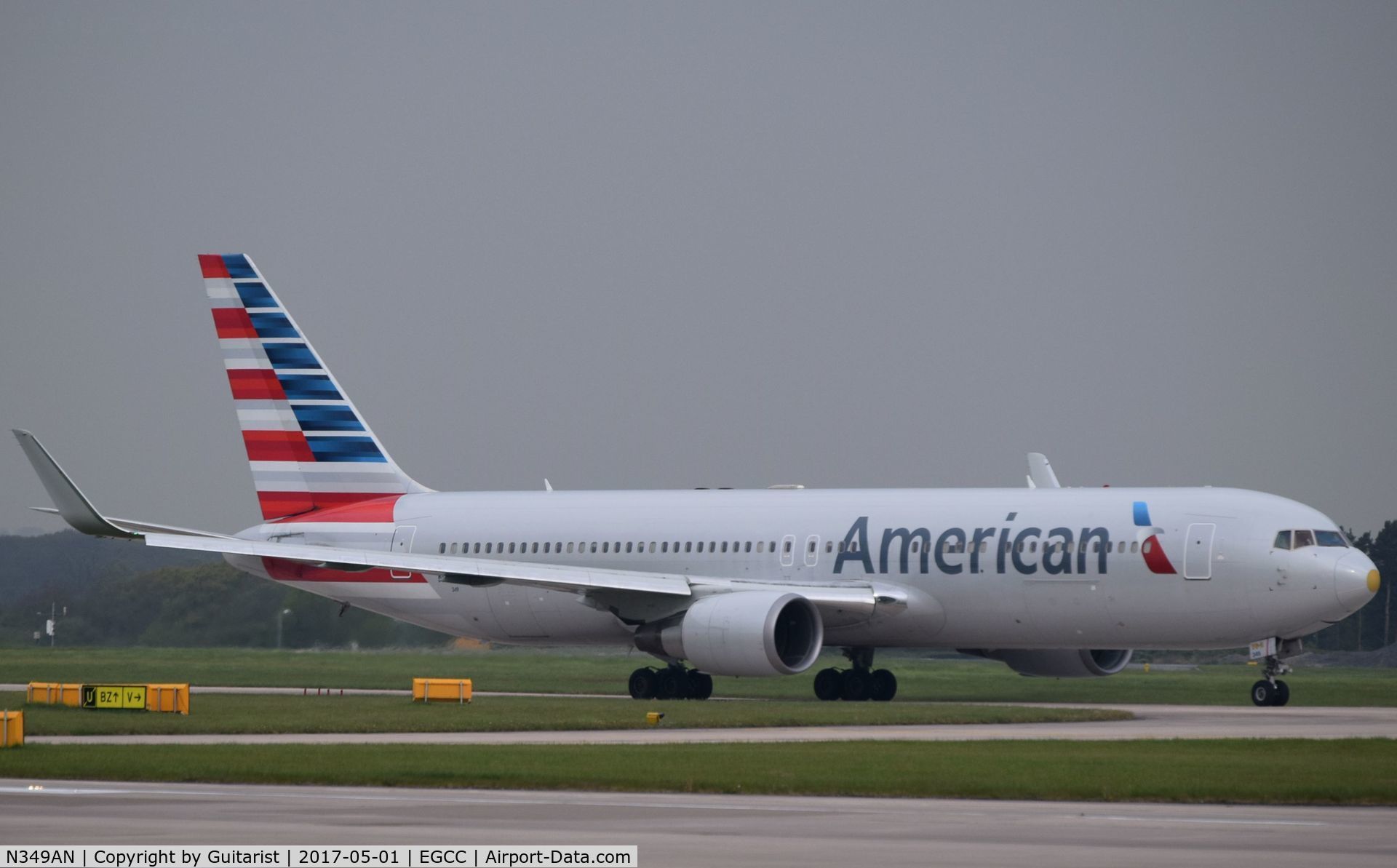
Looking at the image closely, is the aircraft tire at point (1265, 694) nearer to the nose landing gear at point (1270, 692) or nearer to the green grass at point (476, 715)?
the nose landing gear at point (1270, 692)

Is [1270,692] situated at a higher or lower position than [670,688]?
lower

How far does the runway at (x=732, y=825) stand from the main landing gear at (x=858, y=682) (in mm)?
22658

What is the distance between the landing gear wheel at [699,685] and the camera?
137 feet

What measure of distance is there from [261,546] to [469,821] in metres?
27.8

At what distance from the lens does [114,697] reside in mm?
34625

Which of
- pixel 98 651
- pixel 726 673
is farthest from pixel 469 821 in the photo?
pixel 98 651

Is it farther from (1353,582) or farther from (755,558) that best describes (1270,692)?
(755,558)

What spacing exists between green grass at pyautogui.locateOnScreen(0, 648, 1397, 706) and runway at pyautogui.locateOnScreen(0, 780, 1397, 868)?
73.7 ft

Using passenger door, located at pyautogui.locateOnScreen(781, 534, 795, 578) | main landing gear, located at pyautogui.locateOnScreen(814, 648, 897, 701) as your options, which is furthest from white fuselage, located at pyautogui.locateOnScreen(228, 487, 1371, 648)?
main landing gear, located at pyautogui.locateOnScreen(814, 648, 897, 701)

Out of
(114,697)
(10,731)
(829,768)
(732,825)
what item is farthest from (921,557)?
(732,825)

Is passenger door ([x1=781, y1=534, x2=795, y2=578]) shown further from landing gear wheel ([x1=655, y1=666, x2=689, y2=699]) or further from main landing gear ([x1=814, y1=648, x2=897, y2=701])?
landing gear wheel ([x1=655, y1=666, x2=689, y2=699])

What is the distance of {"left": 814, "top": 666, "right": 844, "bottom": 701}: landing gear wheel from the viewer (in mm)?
42688

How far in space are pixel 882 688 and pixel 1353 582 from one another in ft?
32.1

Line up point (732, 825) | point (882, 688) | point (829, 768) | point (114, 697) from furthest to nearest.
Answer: point (882, 688) → point (114, 697) → point (829, 768) → point (732, 825)
